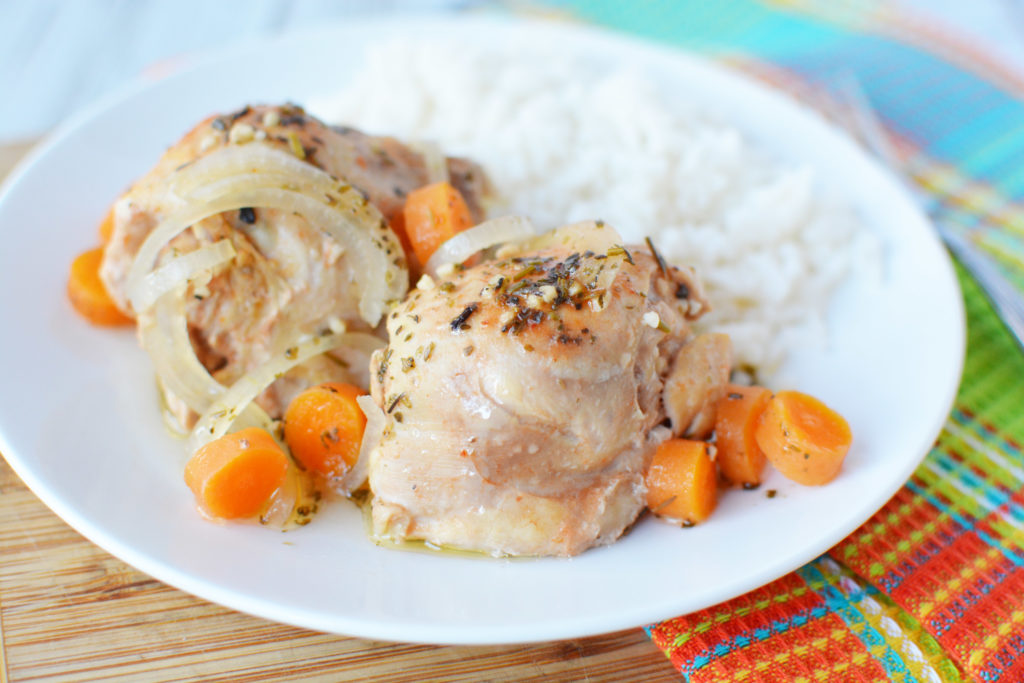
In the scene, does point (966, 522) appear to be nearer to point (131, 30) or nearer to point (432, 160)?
point (432, 160)

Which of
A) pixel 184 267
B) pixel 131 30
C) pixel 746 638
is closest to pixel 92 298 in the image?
pixel 184 267

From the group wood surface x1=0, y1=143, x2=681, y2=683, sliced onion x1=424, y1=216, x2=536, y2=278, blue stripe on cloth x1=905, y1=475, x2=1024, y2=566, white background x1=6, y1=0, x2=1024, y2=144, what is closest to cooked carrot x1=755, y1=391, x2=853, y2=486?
blue stripe on cloth x1=905, y1=475, x2=1024, y2=566

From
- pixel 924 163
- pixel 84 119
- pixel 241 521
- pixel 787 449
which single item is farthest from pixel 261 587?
pixel 924 163

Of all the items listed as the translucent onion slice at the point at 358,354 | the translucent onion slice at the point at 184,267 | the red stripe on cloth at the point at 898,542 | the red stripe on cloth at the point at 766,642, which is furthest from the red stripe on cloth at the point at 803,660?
the translucent onion slice at the point at 184,267

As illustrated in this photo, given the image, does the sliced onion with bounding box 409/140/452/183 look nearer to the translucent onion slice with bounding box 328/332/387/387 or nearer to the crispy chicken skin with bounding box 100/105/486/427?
the crispy chicken skin with bounding box 100/105/486/427

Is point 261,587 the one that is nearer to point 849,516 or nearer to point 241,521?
point 241,521
